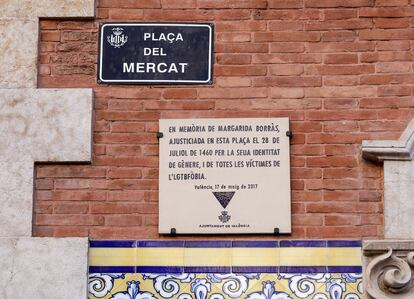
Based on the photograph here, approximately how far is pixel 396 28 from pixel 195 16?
4.04ft

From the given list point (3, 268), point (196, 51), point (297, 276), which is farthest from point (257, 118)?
point (3, 268)

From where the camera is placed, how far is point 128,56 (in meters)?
6.73

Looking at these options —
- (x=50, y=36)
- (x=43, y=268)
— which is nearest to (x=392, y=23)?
(x=50, y=36)

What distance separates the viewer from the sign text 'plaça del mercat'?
6703 millimetres

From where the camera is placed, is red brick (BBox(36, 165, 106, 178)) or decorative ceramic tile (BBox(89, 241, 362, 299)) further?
red brick (BBox(36, 165, 106, 178))

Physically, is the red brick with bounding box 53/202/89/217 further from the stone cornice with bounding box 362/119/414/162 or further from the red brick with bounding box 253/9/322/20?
the stone cornice with bounding box 362/119/414/162

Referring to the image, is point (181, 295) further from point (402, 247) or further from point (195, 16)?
point (195, 16)

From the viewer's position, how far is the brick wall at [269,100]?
6484 millimetres

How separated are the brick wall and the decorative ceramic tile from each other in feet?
0.45

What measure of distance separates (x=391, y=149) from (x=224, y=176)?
99 centimetres

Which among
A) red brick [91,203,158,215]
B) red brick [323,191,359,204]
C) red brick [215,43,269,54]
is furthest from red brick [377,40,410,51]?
red brick [91,203,158,215]

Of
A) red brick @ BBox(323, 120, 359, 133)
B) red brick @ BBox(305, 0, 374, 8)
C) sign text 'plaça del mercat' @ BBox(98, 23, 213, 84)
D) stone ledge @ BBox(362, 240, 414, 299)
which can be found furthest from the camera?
red brick @ BBox(305, 0, 374, 8)

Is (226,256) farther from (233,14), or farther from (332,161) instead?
(233,14)

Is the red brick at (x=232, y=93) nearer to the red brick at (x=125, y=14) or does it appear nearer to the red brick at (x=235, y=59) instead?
the red brick at (x=235, y=59)
